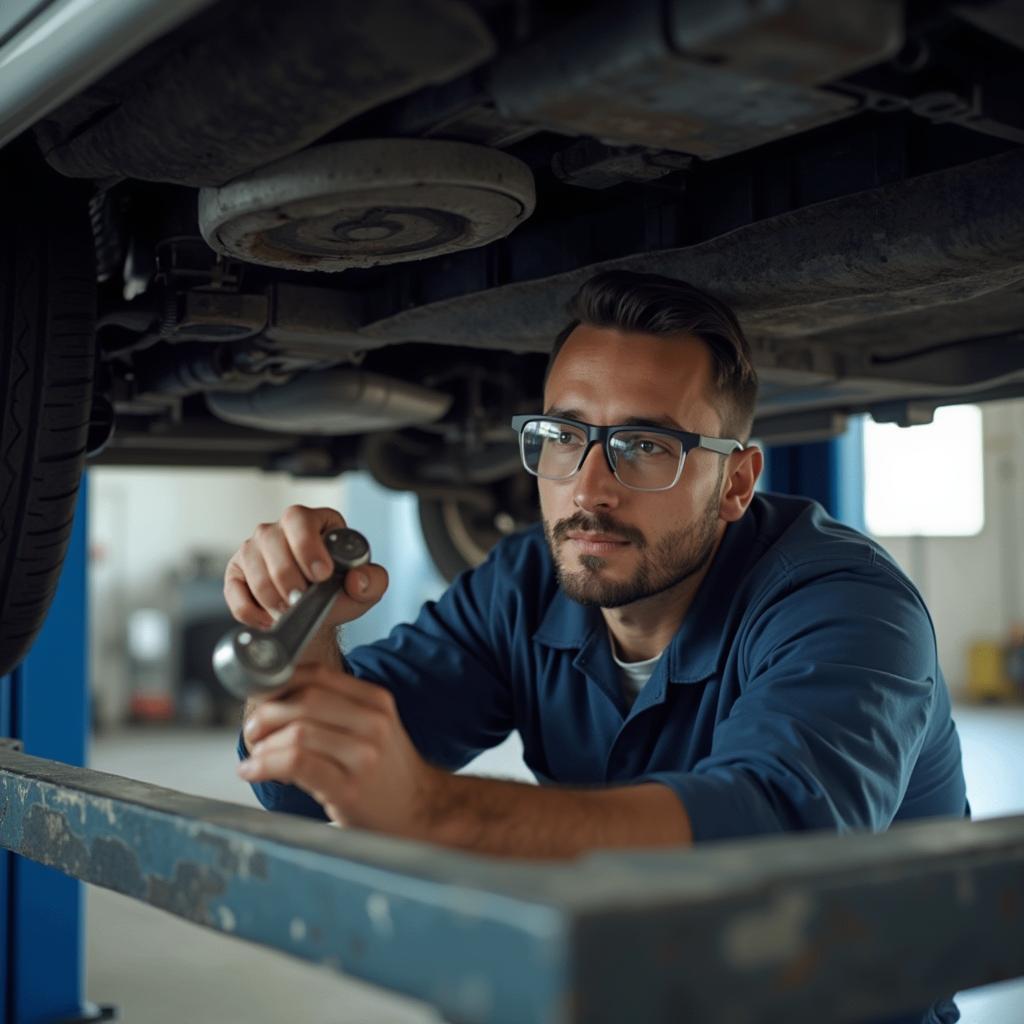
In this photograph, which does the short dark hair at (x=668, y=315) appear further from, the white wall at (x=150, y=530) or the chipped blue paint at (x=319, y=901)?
the white wall at (x=150, y=530)

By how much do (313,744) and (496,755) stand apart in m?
6.25

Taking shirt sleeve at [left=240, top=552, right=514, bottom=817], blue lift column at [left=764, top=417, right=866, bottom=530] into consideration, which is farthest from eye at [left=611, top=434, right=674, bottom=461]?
blue lift column at [left=764, top=417, right=866, bottom=530]

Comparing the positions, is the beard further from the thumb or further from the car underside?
the thumb

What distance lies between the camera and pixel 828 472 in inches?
109

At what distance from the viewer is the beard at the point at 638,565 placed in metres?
1.41

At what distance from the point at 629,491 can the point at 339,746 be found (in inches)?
26.1

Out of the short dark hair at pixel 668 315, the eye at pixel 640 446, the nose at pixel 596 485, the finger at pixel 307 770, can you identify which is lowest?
the finger at pixel 307 770

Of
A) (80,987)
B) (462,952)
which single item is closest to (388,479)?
(80,987)

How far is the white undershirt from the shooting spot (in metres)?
1.52

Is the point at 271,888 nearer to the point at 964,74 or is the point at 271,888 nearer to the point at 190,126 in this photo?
the point at 190,126

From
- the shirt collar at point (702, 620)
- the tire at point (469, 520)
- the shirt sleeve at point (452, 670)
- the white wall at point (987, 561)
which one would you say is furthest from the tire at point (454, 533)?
the white wall at point (987, 561)

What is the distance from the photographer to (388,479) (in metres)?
2.73

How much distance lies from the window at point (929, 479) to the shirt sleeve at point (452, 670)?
25.4 feet

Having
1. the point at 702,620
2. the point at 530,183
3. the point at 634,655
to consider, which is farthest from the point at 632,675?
the point at 530,183
